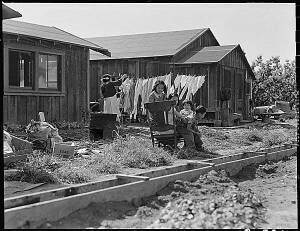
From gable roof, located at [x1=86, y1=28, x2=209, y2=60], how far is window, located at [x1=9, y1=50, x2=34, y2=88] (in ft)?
28.6

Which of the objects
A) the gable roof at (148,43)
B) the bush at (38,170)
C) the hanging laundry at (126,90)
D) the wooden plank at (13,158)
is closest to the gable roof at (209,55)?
the gable roof at (148,43)

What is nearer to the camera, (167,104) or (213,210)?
(213,210)

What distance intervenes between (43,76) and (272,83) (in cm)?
2272

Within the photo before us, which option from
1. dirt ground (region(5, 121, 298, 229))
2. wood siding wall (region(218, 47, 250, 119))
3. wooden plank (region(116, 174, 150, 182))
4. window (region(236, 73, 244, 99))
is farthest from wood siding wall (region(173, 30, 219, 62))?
wooden plank (region(116, 174, 150, 182))

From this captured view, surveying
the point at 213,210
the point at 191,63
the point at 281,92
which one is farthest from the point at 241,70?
the point at 213,210

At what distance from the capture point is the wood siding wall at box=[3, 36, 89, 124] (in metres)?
13.6

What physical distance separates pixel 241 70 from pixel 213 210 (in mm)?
20308

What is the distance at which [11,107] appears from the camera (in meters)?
13.6

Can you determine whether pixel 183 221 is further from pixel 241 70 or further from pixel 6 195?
pixel 241 70

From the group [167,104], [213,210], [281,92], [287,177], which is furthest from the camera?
[281,92]

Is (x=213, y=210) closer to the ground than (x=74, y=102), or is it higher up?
closer to the ground

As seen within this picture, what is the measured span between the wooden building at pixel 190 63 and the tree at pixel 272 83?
6570 mm

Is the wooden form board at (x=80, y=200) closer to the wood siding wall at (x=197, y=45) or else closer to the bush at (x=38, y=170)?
the bush at (x=38, y=170)

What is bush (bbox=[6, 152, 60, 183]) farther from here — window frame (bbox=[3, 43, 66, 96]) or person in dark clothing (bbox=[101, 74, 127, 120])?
window frame (bbox=[3, 43, 66, 96])
